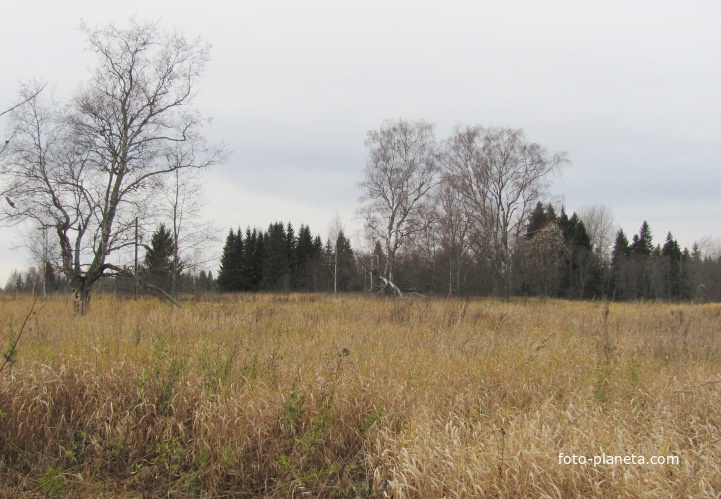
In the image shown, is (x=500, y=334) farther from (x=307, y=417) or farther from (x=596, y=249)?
(x=596, y=249)

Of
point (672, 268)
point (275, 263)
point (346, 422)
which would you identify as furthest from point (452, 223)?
point (672, 268)

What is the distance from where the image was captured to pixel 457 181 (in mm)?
27547

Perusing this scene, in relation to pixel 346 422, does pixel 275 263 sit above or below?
above

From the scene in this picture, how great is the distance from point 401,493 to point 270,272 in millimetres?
49179

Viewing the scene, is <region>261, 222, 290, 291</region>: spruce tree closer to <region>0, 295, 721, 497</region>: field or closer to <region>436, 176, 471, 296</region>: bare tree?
<region>436, 176, 471, 296</region>: bare tree

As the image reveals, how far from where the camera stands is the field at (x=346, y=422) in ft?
8.67

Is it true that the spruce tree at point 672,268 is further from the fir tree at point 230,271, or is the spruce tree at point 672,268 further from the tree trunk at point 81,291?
the fir tree at point 230,271

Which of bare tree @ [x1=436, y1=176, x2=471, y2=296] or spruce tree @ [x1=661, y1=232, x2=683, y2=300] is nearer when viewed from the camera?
bare tree @ [x1=436, y1=176, x2=471, y2=296]

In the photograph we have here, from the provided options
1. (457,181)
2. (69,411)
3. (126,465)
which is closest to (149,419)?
(126,465)

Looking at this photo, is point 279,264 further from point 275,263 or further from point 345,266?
point 345,266

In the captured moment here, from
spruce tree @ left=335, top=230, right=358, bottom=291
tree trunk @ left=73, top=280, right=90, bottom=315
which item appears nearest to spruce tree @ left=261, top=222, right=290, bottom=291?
spruce tree @ left=335, top=230, right=358, bottom=291

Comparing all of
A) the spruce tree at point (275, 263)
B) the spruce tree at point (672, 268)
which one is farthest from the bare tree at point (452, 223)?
the spruce tree at point (275, 263)

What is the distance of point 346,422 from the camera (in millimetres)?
3514

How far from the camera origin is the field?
2.64 m
